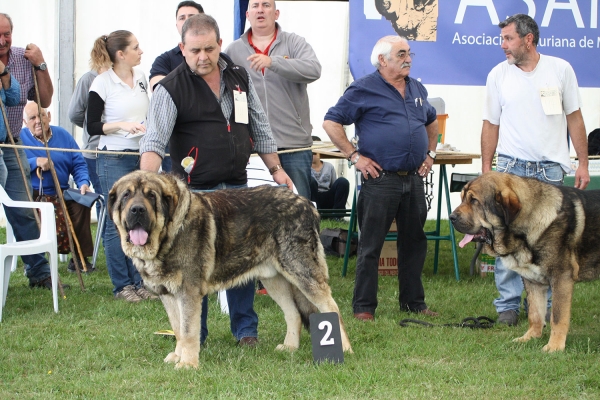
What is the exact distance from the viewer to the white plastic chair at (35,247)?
588 centimetres

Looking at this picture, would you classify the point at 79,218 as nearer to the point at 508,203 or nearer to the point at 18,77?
the point at 18,77

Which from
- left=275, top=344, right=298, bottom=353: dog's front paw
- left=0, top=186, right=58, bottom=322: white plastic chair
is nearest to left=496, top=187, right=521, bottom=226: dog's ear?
left=275, top=344, right=298, bottom=353: dog's front paw

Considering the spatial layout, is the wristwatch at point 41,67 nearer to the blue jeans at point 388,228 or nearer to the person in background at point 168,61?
the person in background at point 168,61

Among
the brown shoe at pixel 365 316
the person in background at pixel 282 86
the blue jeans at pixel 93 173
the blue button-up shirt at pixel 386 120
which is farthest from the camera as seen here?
the blue jeans at pixel 93 173

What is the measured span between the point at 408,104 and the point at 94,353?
2939 millimetres

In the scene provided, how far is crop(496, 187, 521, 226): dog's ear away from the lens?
469 centimetres

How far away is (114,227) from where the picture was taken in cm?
646

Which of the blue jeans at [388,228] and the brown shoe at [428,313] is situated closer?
the blue jeans at [388,228]

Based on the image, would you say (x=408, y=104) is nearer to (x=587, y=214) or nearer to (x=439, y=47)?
(x=587, y=214)

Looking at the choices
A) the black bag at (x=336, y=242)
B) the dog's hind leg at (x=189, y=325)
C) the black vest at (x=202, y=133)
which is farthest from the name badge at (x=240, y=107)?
the black bag at (x=336, y=242)

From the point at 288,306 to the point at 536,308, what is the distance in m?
1.72

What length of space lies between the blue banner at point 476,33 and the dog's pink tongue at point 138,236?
4373mm

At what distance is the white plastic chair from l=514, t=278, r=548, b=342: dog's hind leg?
3.71 meters

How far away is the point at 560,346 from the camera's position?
15.4ft
